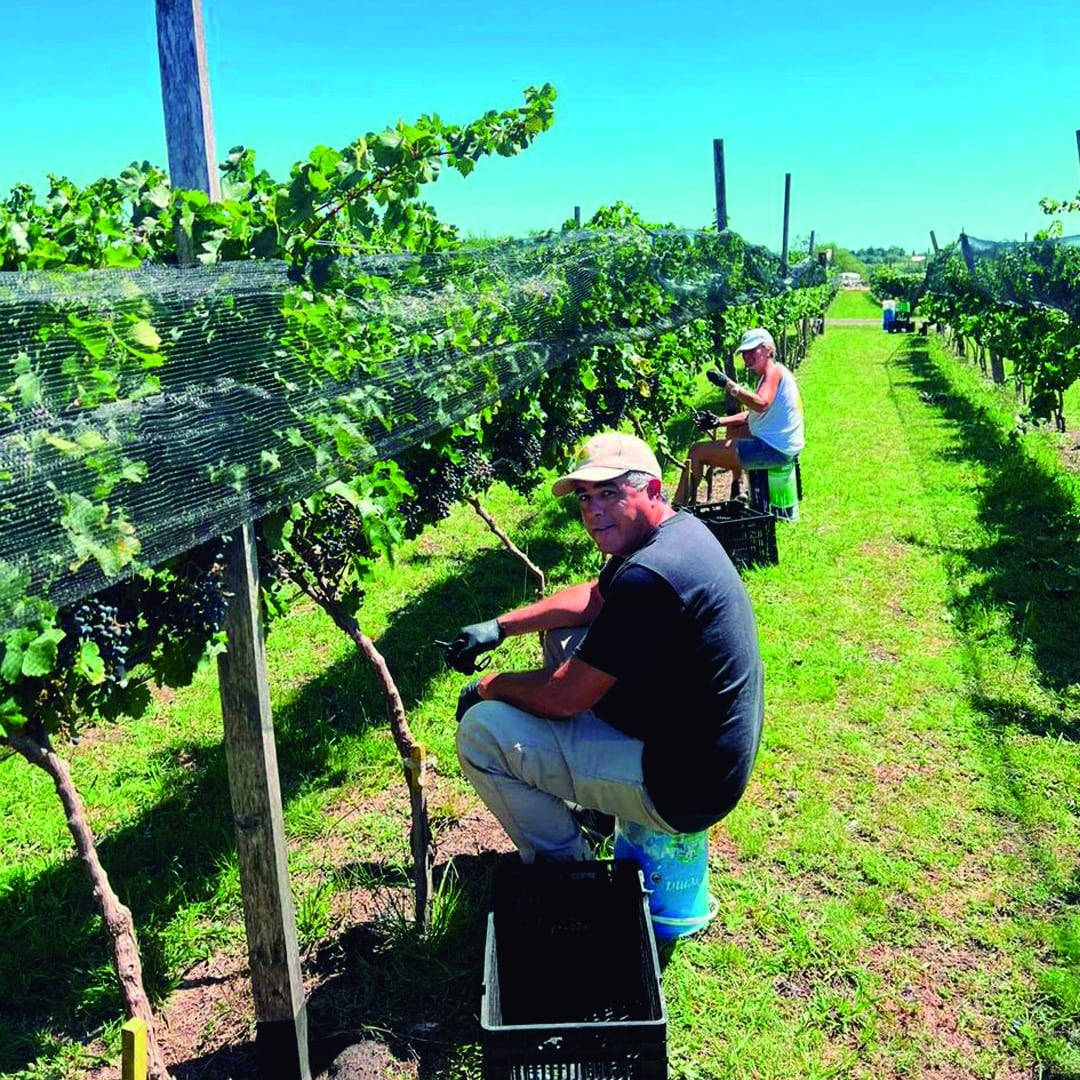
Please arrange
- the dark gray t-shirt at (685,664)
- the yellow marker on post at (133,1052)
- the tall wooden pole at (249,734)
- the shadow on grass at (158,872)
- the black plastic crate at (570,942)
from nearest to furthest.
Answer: the yellow marker on post at (133,1052), the tall wooden pole at (249,734), the dark gray t-shirt at (685,664), the black plastic crate at (570,942), the shadow on grass at (158,872)

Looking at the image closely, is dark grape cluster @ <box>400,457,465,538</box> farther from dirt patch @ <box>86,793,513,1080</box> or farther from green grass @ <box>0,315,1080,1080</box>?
dirt patch @ <box>86,793,513,1080</box>

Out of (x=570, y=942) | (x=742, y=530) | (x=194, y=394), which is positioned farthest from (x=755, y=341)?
(x=194, y=394)

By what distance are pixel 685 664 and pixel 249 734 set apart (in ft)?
3.65

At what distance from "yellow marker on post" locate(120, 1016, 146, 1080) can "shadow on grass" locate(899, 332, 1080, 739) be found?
12.0ft

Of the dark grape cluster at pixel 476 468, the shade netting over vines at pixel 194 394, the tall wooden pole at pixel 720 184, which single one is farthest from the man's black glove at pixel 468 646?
the tall wooden pole at pixel 720 184

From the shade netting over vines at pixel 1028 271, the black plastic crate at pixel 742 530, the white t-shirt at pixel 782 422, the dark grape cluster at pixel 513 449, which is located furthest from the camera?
the shade netting over vines at pixel 1028 271

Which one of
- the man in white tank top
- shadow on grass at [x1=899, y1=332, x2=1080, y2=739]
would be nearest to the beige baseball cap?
shadow on grass at [x1=899, y1=332, x2=1080, y2=739]

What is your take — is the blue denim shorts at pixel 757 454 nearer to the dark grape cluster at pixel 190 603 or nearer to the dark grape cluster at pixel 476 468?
the dark grape cluster at pixel 476 468

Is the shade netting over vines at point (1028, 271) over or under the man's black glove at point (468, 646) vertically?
over

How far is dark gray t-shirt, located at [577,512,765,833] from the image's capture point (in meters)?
2.46

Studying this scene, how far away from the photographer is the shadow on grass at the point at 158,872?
2809 millimetres

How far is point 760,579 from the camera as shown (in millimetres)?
6152

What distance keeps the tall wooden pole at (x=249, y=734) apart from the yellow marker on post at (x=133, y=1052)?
46cm

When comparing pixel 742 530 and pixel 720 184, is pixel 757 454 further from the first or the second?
pixel 720 184
